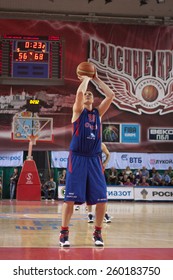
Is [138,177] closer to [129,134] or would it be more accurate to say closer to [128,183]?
[128,183]

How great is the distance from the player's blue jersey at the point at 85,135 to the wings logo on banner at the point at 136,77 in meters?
15.7

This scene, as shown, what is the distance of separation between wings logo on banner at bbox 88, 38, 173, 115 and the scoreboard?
94.4 inches

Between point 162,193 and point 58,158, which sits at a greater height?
point 58,158

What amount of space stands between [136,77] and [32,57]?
518cm

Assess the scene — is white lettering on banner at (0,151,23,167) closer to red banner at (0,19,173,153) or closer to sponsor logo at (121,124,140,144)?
red banner at (0,19,173,153)

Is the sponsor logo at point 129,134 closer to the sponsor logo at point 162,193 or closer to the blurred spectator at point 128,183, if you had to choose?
the blurred spectator at point 128,183

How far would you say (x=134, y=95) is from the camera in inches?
845

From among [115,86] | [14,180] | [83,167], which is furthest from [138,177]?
[83,167]

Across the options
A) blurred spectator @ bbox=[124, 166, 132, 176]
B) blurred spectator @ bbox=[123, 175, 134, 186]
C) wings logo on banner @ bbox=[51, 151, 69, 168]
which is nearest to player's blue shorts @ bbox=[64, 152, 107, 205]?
blurred spectator @ bbox=[123, 175, 134, 186]

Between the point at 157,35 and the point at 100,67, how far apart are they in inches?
125

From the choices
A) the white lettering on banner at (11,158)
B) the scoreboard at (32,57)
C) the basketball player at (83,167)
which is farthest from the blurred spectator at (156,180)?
the basketball player at (83,167)

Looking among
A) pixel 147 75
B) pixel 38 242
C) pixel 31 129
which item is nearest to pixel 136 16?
pixel 147 75

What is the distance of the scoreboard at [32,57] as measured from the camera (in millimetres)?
19141

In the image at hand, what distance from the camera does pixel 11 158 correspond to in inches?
811
